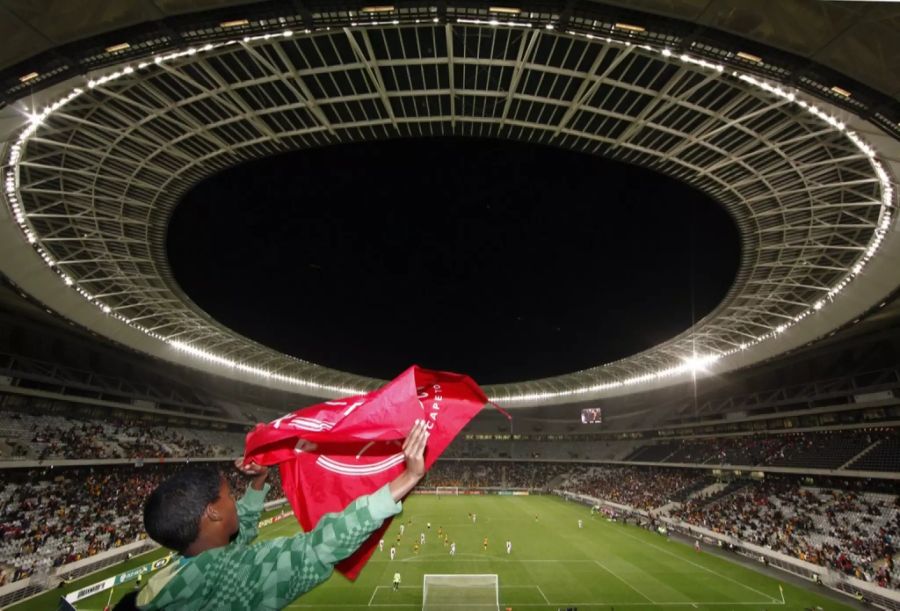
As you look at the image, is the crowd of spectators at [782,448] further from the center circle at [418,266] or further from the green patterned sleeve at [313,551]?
the green patterned sleeve at [313,551]

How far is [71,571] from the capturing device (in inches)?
1187

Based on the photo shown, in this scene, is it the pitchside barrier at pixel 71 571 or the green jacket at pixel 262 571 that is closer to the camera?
the green jacket at pixel 262 571

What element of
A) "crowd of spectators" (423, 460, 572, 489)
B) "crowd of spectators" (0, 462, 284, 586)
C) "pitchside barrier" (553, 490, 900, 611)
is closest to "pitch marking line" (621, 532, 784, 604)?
"pitchside barrier" (553, 490, 900, 611)

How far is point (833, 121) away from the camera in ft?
57.3

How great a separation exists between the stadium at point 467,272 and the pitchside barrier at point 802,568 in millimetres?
204

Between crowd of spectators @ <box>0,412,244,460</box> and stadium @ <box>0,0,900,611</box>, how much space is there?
0.39 metres

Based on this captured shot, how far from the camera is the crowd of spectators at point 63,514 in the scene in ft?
99.9

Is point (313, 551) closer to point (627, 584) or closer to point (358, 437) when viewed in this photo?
point (358, 437)

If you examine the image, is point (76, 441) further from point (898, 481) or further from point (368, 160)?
point (898, 481)

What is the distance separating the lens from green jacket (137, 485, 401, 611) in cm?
299

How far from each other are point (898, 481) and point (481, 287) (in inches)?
1423

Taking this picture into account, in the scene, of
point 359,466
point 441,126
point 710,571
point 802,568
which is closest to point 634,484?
point 710,571

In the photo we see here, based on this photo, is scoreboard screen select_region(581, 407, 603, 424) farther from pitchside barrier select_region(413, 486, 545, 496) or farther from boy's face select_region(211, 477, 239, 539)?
boy's face select_region(211, 477, 239, 539)

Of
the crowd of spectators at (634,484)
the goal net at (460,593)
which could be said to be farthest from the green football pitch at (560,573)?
the crowd of spectators at (634,484)
